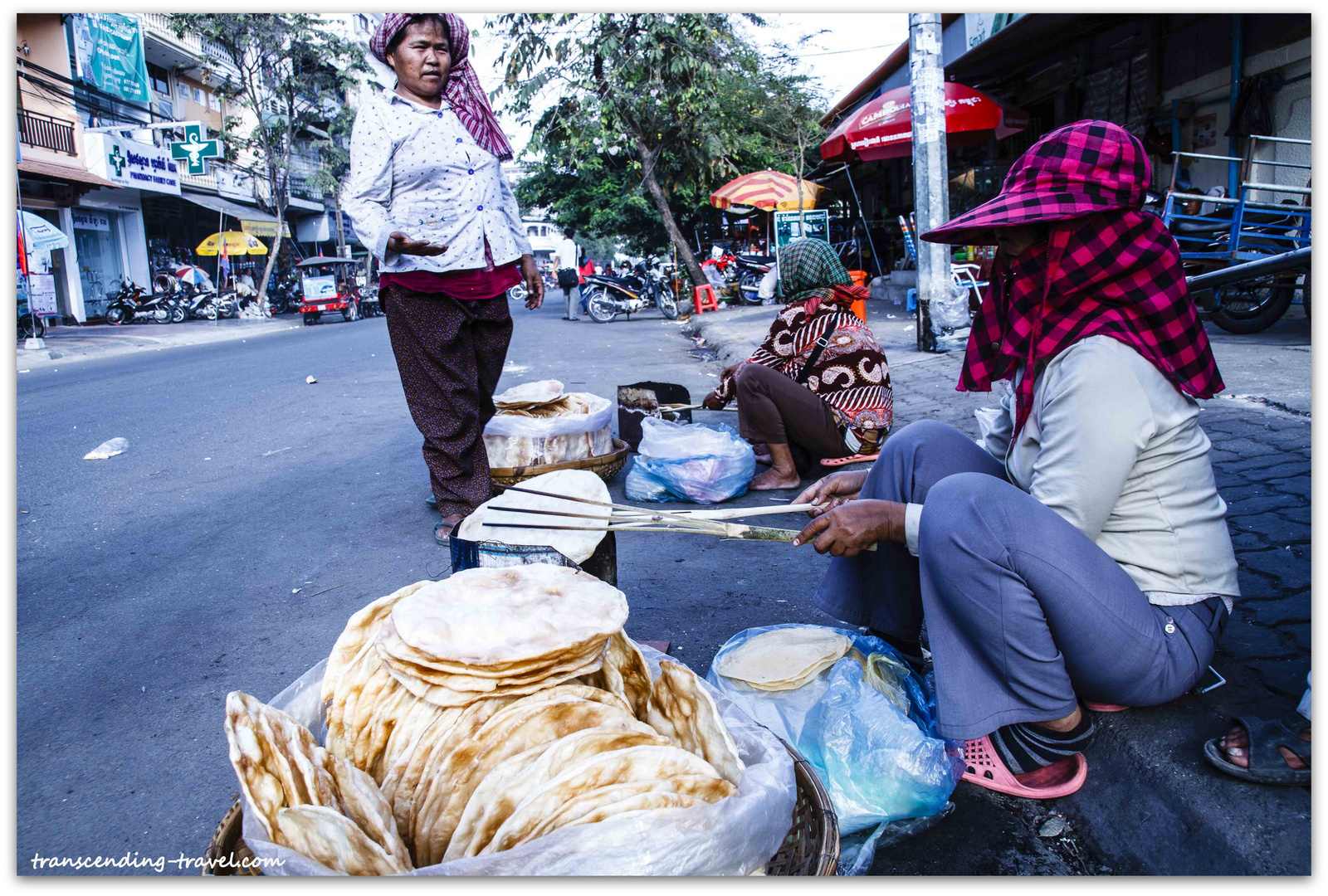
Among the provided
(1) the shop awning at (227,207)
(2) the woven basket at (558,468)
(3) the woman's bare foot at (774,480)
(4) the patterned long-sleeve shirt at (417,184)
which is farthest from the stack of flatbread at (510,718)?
(1) the shop awning at (227,207)

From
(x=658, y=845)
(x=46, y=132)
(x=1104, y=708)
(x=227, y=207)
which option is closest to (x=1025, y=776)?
(x=1104, y=708)

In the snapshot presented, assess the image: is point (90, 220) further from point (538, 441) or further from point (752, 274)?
point (538, 441)

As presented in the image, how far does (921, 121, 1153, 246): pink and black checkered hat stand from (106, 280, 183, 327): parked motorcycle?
946 inches

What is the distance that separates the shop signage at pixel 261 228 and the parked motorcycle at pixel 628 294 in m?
15.8

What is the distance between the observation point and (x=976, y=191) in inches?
483

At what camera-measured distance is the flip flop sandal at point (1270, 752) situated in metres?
1.54

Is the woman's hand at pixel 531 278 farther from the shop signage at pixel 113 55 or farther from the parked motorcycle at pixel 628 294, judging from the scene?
the shop signage at pixel 113 55

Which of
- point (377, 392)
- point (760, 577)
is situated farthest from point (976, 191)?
point (760, 577)

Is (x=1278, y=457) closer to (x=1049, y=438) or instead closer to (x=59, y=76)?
(x=1049, y=438)

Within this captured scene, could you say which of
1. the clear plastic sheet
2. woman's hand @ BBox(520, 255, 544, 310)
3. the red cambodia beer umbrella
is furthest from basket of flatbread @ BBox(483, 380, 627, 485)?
the red cambodia beer umbrella

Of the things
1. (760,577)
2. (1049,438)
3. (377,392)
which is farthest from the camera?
(377,392)

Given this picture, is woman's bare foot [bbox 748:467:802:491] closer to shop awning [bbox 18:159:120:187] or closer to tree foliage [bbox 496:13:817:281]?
tree foliage [bbox 496:13:817:281]

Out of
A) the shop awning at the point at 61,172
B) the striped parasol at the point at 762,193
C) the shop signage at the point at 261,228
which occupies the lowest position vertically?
the striped parasol at the point at 762,193

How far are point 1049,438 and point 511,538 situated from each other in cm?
136
